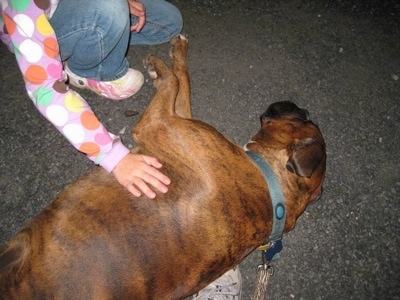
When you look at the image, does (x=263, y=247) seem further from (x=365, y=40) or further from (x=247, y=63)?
(x=365, y=40)

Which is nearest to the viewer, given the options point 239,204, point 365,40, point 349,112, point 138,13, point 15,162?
point 239,204

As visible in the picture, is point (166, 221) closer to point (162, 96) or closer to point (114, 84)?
point (162, 96)

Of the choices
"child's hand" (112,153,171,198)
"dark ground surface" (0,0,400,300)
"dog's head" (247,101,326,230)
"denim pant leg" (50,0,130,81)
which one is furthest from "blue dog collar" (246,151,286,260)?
"denim pant leg" (50,0,130,81)

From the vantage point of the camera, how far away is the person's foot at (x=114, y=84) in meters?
2.81

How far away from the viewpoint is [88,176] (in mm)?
2082

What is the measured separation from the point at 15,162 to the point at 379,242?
132 inches

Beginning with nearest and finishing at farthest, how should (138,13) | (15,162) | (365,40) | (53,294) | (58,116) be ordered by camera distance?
(53,294)
(58,116)
(138,13)
(15,162)
(365,40)

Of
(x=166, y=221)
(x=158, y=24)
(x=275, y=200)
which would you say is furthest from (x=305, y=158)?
(x=158, y=24)

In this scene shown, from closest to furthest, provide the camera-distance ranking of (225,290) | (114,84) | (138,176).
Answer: (138,176) < (225,290) < (114,84)

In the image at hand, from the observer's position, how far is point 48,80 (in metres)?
1.85

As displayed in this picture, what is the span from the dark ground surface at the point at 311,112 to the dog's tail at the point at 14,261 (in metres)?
0.88

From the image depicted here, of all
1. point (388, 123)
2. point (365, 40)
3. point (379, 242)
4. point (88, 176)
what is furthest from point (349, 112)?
point (88, 176)

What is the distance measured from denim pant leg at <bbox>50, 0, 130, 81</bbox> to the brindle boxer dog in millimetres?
567

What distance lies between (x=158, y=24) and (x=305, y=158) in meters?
1.82
